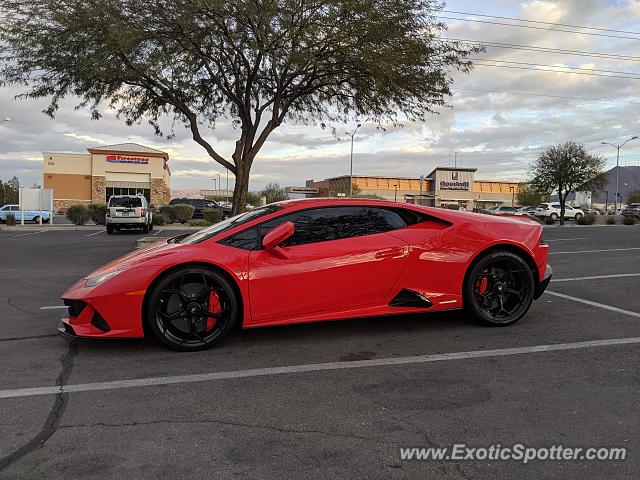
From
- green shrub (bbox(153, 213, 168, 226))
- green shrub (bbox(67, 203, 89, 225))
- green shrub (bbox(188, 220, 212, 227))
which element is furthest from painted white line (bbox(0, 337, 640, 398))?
green shrub (bbox(67, 203, 89, 225))

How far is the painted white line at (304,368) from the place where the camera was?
3.62 m

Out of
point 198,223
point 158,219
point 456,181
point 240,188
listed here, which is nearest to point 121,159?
point 198,223

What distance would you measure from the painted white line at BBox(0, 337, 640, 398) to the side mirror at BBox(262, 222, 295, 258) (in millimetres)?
1029

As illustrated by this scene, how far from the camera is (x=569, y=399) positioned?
11.2 ft

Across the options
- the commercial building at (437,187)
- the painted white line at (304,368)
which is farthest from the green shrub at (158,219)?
the commercial building at (437,187)

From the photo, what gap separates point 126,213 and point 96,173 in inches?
1394

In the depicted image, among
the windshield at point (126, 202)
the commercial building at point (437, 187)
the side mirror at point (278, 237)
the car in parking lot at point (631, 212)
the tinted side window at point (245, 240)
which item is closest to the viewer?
the side mirror at point (278, 237)

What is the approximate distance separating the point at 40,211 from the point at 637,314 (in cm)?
3177

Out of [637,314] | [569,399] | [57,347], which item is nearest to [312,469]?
[569,399]

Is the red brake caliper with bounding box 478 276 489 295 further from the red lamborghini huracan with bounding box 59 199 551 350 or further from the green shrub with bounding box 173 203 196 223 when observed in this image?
the green shrub with bounding box 173 203 196 223

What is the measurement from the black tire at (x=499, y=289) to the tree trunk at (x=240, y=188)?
397 inches

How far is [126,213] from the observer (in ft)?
74.0

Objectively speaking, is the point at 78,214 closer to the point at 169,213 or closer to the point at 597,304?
the point at 169,213

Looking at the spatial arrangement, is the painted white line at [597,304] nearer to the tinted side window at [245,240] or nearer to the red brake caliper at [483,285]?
the red brake caliper at [483,285]
